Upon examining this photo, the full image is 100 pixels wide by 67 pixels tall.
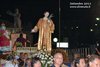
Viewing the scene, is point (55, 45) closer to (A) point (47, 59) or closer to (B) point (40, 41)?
(B) point (40, 41)

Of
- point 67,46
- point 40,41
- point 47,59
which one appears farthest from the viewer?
point 67,46

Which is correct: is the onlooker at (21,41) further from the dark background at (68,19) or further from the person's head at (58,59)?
the person's head at (58,59)

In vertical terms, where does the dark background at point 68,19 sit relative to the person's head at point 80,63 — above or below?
above

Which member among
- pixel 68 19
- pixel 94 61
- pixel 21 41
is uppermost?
pixel 68 19

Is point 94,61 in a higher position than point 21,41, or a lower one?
higher

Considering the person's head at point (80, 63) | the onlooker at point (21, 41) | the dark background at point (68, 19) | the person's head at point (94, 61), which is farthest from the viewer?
the dark background at point (68, 19)

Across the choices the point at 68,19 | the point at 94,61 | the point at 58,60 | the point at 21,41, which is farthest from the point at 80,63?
the point at 68,19

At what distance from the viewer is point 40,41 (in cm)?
1238

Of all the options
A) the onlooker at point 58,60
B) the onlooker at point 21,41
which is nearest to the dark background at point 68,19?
the onlooker at point 21,41

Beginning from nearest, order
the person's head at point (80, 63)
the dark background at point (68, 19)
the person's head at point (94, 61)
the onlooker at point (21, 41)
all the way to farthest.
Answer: the person's head at point (94, 61) < the person's head at point (80, 63) < the onlooker at point (21, 41) < the dark background at point (68, 19)

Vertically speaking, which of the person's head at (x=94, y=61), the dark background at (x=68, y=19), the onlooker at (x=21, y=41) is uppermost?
the dark background at (x=68, y=19)

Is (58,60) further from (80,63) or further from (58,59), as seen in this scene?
(80,63)

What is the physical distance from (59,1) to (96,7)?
1.32 metres

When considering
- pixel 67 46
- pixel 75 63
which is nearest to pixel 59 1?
pixel 67 46
